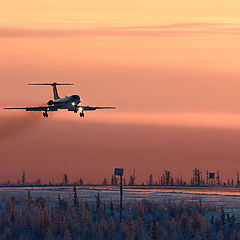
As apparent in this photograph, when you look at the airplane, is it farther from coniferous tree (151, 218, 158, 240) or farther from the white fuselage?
coniferous tree (151, 218, 158, 240)

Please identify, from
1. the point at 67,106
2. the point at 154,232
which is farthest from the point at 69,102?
the point at 154,232

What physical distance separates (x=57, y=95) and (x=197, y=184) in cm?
3464

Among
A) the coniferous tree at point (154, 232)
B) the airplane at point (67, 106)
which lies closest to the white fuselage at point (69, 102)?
the airplane at point (67, 106)

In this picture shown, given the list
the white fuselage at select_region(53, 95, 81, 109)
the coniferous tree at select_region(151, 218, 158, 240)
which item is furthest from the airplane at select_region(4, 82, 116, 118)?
the coniferous tree at select_region(151, 218, 158, 240)

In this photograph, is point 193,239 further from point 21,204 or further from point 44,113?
point 44,113

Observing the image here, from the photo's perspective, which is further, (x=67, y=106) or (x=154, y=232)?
(x=67, y=106)

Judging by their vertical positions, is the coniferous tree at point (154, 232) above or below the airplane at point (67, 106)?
below

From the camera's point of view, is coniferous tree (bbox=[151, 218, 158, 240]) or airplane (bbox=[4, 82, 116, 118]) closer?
coniferous tree (bbox=[151, 218, 158, 240])

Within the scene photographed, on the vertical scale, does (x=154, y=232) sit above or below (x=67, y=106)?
below

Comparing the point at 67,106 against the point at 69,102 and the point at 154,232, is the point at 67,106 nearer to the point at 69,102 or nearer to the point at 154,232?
the point at 69,102

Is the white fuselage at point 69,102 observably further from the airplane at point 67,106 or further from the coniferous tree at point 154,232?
the coniferous tree at point 154,232

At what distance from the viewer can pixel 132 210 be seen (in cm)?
7012

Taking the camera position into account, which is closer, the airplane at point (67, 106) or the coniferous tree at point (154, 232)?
the coniferous tree at point (154, 232)

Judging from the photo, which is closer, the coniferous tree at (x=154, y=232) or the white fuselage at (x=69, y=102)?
the coniferous tree at (x=154, y=232)
